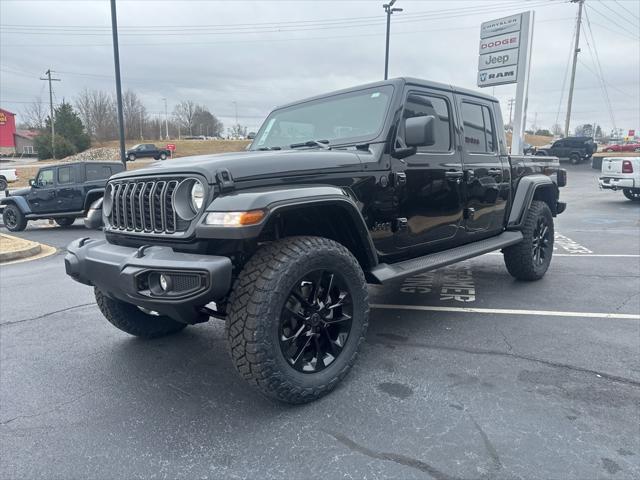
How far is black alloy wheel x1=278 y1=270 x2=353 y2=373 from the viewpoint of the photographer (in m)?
2.62

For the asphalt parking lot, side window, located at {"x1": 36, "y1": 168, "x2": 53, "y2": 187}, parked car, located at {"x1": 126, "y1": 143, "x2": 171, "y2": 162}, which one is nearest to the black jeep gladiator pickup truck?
the asphalt parking lot

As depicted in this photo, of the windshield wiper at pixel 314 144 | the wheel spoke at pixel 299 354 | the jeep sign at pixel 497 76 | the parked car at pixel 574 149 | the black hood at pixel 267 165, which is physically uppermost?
the jeep sign at pixel 497 76

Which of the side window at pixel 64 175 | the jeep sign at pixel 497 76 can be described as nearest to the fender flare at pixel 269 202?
the side window at pixel 64 175

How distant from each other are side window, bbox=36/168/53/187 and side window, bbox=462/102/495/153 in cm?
1111

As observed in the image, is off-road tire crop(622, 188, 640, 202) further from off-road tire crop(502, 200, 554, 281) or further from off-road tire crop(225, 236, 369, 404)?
off-road tire crop(225, 236, 369, 404)

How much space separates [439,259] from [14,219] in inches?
478

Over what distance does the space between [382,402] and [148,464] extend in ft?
4.30

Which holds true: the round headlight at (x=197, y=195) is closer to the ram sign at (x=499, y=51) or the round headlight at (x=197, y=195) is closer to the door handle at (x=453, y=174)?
the door handle at (x=453, y=174)

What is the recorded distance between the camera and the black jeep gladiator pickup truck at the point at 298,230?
7.80 feet

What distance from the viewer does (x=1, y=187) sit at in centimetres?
2017

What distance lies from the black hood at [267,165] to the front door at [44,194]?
33.3 feet

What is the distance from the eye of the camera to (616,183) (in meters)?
14.5

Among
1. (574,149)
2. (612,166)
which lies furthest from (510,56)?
(574,149)

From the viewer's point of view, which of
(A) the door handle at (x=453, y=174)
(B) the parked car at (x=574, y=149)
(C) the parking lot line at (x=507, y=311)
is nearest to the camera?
(A) the door handle at (x=453, y=174)
